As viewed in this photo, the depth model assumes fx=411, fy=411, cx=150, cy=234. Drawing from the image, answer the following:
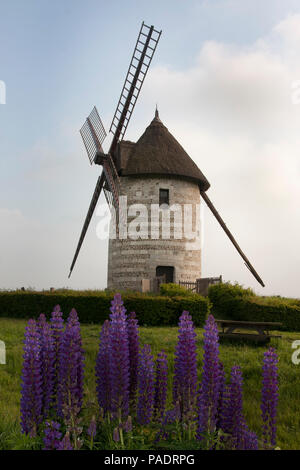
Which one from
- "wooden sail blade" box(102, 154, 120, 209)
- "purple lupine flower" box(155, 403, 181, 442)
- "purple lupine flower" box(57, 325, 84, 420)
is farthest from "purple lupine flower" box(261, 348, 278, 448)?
"wooden sail blade" box(102, 154, 120, 209)

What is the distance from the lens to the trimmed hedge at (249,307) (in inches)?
621

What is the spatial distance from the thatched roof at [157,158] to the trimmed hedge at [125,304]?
22.8ft

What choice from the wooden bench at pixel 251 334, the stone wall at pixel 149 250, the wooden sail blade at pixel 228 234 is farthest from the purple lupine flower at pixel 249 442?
the wooden sail blade at pixel 228 234

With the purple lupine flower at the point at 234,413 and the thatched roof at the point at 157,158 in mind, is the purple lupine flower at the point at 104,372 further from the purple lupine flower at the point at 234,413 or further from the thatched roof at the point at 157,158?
the thatched roof at the point at 157,158

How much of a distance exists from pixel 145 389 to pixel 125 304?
11.7m

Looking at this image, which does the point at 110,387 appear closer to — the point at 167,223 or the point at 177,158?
the point at 167,223

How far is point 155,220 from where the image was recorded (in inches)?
759

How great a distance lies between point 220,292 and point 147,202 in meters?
5.41

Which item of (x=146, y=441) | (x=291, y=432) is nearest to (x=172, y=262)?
(x=291, y=432)

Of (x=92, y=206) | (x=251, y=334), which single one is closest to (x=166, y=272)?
(x=92, y=206)

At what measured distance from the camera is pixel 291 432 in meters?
6.00

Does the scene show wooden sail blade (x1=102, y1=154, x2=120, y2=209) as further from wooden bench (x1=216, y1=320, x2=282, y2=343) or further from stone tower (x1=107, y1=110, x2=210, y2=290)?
wooden bench (x1=216, y1=320, x2=282, y2=343)

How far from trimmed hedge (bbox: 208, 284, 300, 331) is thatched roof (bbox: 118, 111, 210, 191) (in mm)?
5880
